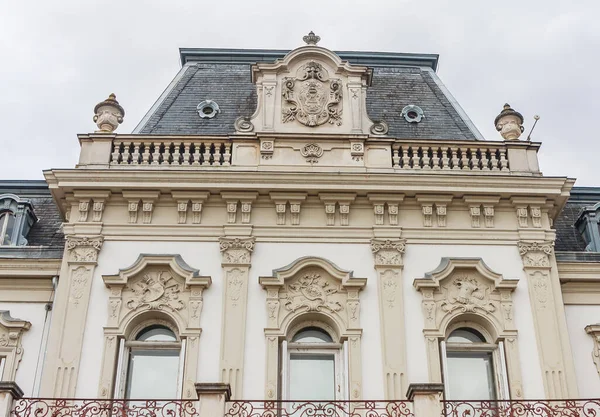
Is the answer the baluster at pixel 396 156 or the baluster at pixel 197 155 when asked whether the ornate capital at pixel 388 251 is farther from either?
the baluster at pixel 197 155

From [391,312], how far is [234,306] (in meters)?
2.80

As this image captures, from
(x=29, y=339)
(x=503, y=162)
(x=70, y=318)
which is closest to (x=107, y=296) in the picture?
(x=70, y=318)

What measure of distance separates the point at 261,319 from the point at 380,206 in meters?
3.22

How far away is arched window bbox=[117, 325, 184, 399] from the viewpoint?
14633 millimetres

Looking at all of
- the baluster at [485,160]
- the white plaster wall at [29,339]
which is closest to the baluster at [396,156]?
the baluster at [485,160]

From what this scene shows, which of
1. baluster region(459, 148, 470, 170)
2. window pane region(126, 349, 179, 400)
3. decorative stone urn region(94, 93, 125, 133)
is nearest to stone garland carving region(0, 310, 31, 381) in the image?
window pane region(126, 349, 179, 400)

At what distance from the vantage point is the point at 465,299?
15422 millimetres

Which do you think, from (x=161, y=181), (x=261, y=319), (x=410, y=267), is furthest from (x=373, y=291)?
(x=161, y=181)

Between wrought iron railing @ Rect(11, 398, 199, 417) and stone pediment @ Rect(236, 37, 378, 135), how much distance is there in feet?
19.8

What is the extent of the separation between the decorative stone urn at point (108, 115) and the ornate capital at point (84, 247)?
2.62 metres

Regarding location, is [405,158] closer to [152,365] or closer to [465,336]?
[465,336]

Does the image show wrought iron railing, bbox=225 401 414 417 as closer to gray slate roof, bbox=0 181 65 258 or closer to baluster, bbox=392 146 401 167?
baluster, bbox=392 146 401 167

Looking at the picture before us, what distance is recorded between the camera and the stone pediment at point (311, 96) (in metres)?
17.4

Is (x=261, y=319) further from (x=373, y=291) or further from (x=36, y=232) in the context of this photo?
(x=36, y=232)
